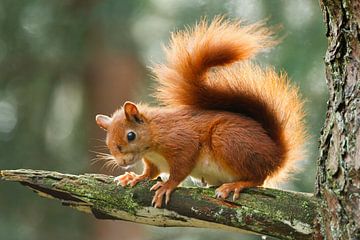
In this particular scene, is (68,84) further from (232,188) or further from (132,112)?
(232,188)

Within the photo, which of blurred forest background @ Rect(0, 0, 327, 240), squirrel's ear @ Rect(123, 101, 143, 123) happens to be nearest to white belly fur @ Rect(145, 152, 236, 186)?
squirrel's ear @ Rect(123, 101, 143, 123)

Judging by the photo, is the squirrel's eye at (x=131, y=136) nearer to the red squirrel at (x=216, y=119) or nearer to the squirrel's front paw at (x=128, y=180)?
the red squirrel at (x=216, y=119)

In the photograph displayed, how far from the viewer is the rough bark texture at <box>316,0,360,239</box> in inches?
70.7

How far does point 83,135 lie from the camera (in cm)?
461

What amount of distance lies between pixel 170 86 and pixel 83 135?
2.33m

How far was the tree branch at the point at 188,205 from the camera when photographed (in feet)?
6.18

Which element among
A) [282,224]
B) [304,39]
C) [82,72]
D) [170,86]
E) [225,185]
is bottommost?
[282,224]

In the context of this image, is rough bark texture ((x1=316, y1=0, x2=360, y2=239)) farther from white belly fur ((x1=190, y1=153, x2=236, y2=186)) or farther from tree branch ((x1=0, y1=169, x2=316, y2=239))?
white belly fur ((x1=190, y1=153, x2=236, y2=186))

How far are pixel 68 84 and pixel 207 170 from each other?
2.74m

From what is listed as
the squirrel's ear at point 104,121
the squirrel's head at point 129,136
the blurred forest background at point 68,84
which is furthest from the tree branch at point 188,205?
the blurred forest background at point 68,84

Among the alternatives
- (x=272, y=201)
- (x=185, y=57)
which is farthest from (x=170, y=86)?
(x=272, y=201)

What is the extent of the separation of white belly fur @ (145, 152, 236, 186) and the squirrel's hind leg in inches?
3.0

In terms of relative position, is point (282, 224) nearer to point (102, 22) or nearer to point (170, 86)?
point (170, 86)

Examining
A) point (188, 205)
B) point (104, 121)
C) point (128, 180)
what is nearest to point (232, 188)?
point (188, 205)
